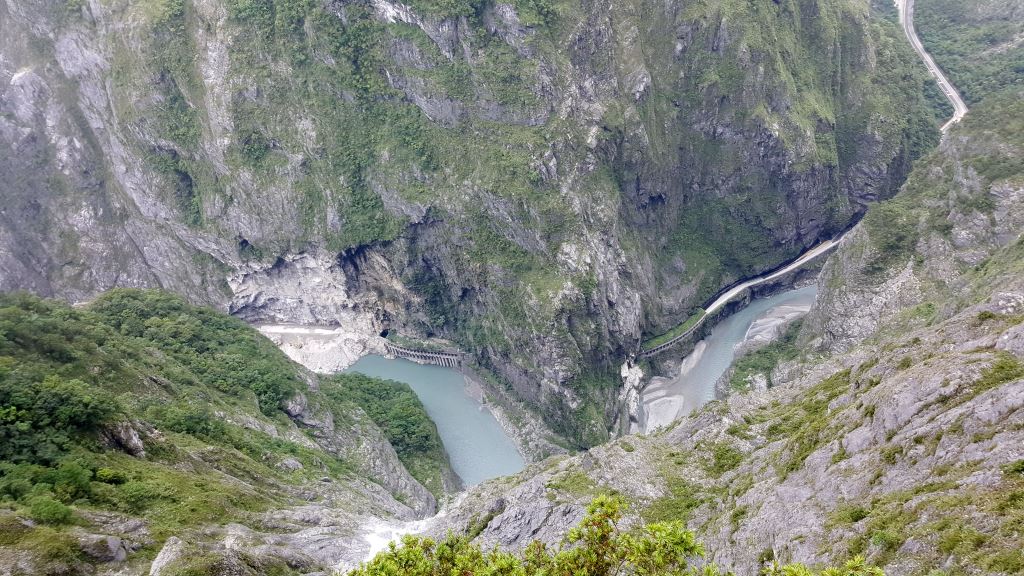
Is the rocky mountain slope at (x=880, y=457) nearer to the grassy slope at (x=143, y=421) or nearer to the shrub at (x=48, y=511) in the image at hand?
the grassy slope at (x=143, y=421)

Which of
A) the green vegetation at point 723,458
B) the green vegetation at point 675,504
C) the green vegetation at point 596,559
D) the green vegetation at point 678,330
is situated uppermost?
the green vegetation at point 596,559

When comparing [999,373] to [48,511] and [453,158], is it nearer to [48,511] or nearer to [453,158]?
[48,511]

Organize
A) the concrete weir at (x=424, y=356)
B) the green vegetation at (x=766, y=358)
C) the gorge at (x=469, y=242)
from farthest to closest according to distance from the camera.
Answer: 1. the concrete weir at (x=424, y=356)
2. the green vegetation at (x=766, y=358)
3. the gorge at (x=469, y=242)

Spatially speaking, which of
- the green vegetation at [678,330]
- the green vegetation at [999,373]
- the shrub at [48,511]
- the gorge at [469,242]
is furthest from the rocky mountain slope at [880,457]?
the green vegetation at [678,330]

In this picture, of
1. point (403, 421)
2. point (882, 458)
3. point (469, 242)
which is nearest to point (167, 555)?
point (882, 458)

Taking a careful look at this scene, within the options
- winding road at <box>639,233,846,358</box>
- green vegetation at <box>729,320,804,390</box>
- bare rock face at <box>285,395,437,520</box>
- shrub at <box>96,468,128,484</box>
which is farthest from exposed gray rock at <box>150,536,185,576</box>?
winding road at <box>639,233,846,358</box>

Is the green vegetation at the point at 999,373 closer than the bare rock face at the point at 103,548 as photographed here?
Yes
